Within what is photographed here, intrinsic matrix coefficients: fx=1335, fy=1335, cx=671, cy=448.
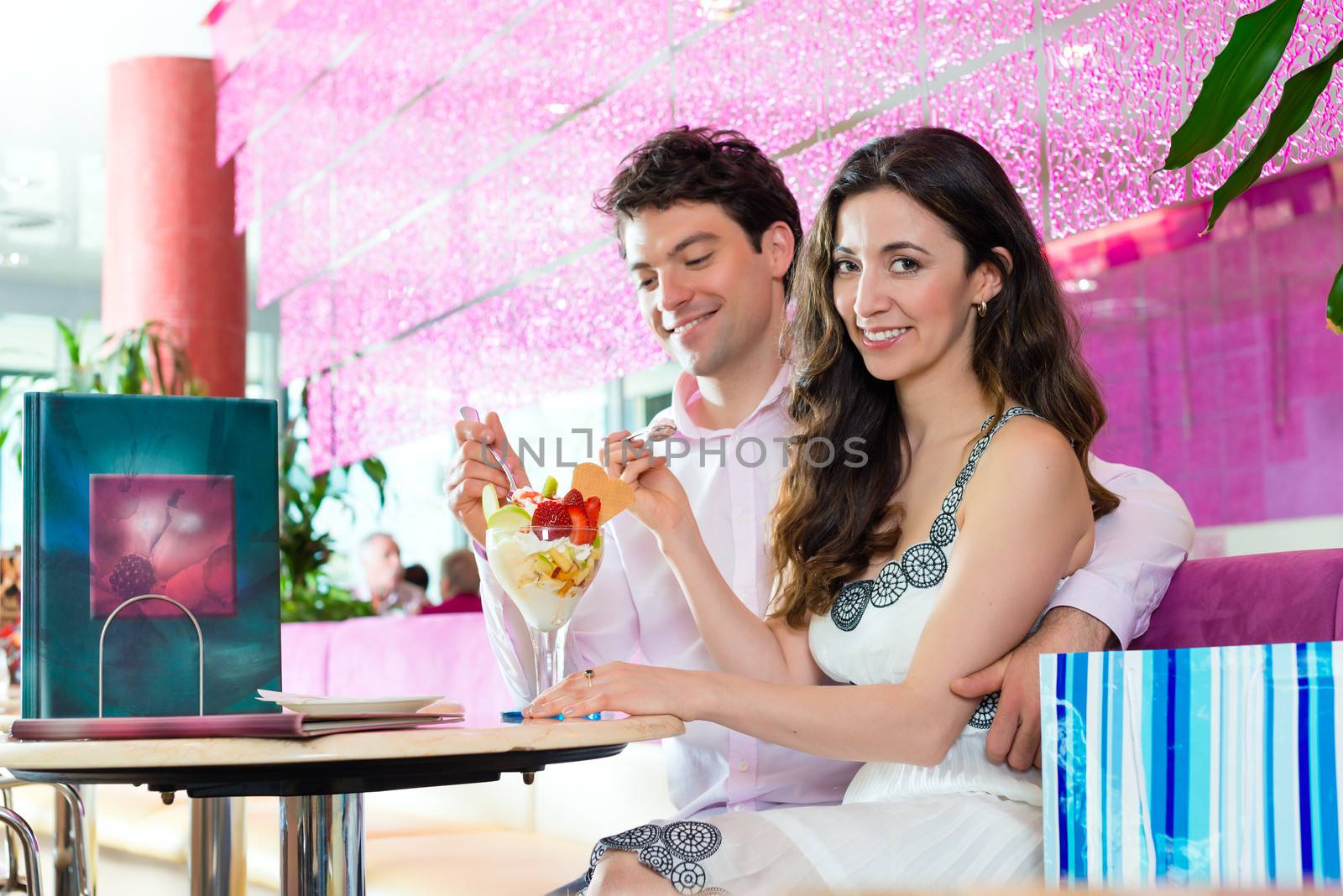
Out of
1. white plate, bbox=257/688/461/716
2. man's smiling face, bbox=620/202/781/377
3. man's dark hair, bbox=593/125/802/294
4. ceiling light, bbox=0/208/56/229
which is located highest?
ceiling light, bbox=0/208/56/229

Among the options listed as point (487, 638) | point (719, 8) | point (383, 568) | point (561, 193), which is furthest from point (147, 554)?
point (383, 568)

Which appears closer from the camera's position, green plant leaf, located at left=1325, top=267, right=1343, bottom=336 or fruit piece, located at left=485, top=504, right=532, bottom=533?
fruit piece, located at left=485, top=504, right=532, bottom=533

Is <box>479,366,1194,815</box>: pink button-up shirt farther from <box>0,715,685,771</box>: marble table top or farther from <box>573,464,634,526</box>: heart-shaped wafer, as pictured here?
<box>0,715,685,771</box>: marble table top

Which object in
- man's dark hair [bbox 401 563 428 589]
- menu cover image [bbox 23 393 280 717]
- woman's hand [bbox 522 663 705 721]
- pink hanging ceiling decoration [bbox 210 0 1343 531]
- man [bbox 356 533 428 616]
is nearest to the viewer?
woman's hand [bbox 522 663 705 721]

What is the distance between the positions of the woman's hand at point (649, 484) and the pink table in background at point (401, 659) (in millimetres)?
1195

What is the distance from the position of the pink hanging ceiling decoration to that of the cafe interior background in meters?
0.01

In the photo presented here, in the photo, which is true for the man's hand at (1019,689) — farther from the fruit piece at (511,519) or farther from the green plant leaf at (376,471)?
the green plant leaf at (376,471)

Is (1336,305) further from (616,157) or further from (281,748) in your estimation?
(616,157)

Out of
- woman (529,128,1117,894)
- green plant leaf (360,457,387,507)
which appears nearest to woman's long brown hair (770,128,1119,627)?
woman (529,128,1117,894)

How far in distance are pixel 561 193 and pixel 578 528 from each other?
314cm

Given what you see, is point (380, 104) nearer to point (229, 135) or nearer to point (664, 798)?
point (229, 135)

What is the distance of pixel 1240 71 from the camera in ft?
5.08

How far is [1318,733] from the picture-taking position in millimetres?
1118

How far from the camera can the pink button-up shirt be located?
1.94 meters
